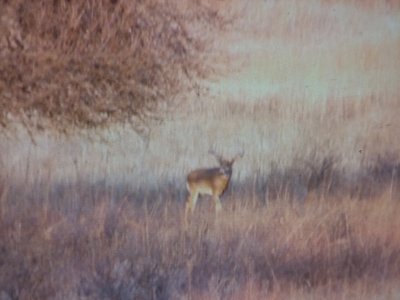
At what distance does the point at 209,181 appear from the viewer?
151 centimetres

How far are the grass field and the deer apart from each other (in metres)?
0.03

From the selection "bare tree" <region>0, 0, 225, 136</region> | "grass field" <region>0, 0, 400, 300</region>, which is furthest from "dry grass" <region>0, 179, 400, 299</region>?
"bare tree" <region>0, 0, 225, 136</region>

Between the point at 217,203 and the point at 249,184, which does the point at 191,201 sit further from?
the point at 249,184

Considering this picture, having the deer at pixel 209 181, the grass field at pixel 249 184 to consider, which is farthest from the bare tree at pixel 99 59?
the deer at pixel 209 181

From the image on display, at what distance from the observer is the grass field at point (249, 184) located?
56.9 inches

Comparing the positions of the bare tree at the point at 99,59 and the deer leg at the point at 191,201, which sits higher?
the bare tree at the point at 99,59

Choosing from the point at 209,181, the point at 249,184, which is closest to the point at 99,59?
the point at 209,181

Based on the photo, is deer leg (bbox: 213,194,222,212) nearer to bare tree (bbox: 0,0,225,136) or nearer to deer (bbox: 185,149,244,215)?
deer (bbox: 185,149,244,215)

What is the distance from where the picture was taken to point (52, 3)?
4.52ft

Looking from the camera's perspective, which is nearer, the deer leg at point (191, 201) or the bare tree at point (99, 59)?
the bare tree at point (99, 59)

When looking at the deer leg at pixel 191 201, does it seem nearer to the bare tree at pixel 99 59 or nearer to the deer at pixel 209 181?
the deer at pixel 209 181

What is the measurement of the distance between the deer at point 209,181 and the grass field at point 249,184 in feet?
0.09

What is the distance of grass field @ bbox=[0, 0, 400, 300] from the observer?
1.45m

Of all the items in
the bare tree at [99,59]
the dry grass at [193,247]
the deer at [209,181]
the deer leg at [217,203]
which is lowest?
the dry grass at [193,247]
